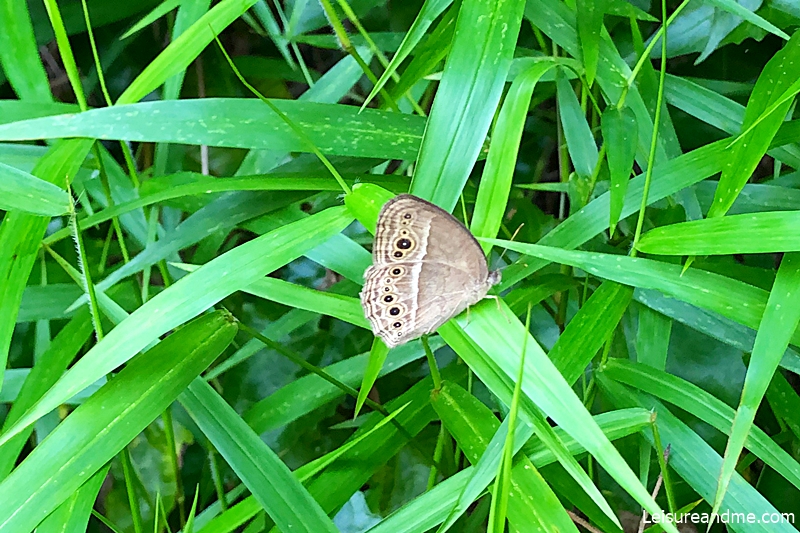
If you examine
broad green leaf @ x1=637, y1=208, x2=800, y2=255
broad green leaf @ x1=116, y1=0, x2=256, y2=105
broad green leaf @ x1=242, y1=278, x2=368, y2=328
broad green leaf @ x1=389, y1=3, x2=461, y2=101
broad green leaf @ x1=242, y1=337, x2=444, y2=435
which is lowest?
broad green leaf @ x1=242, y1=337, x2=444, y2=435

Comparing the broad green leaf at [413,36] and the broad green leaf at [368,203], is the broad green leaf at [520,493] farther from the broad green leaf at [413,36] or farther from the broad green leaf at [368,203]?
the broad green leaf at [413,36]

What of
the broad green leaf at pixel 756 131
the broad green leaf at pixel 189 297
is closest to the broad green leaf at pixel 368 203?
the broad green leaf at pixel 189 297

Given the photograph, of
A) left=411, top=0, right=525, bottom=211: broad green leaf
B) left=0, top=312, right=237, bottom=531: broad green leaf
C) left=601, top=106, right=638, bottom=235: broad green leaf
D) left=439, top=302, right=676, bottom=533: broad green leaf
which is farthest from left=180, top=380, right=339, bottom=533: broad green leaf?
left=601, top=106, right=638, bottom=235: broad green leaf

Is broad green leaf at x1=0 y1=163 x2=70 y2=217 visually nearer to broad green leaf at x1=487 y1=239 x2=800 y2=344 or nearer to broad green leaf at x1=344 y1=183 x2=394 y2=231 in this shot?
broad green leaf at x1=344 y1=183 x2=394 y2=231

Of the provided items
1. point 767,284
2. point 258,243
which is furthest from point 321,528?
point 767,284

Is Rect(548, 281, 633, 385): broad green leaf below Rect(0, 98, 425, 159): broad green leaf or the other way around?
below

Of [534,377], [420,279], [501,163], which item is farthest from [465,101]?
[534,377]
